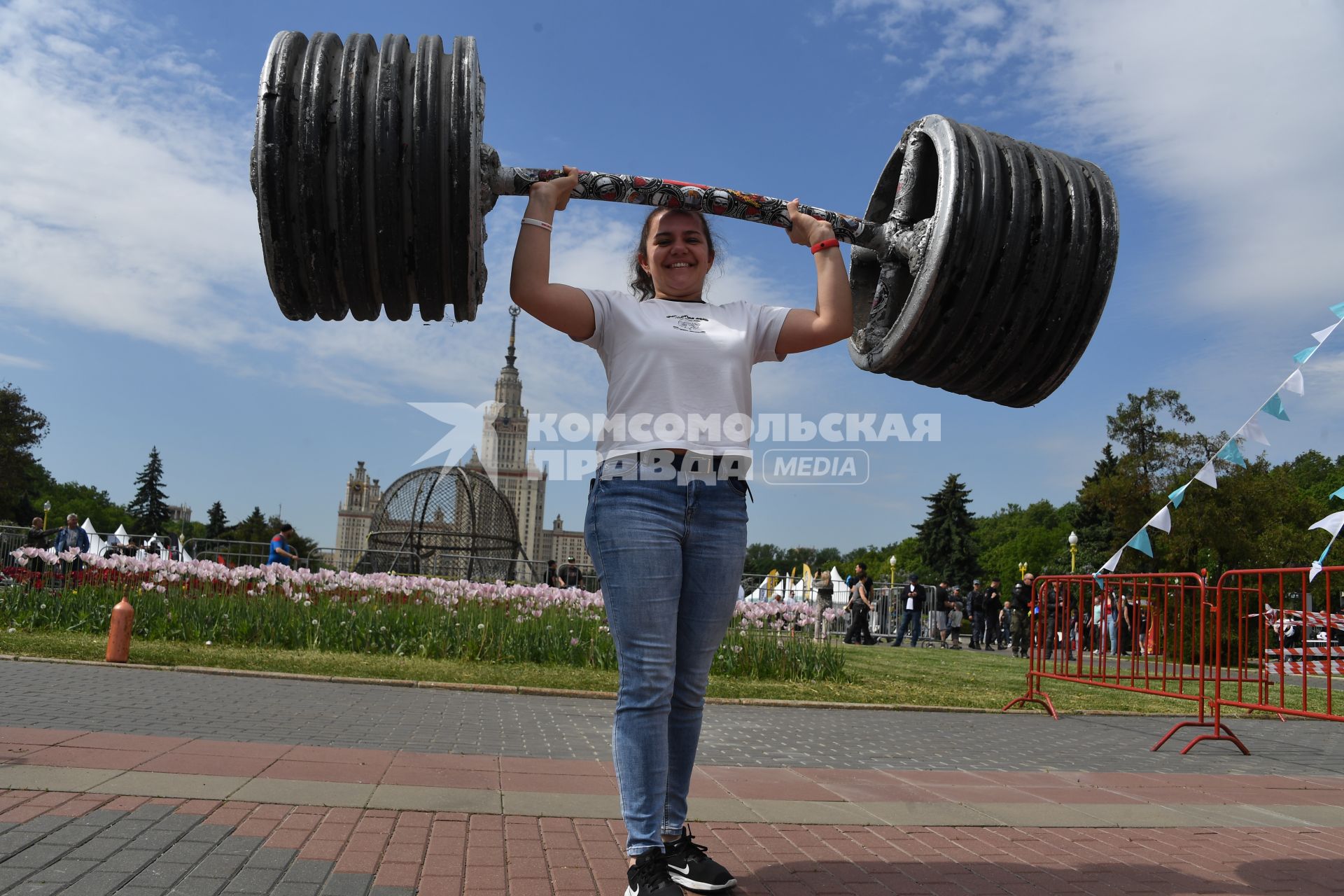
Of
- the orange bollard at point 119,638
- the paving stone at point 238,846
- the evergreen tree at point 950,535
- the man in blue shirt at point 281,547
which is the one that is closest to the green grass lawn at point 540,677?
the orange bollard at point 119,638

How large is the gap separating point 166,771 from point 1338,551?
5230cm

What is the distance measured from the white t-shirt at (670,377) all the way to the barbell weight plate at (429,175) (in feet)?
1.63

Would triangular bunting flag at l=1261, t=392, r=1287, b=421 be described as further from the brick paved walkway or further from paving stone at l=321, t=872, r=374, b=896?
paving stone at l=321, t=872, r=374, b=896

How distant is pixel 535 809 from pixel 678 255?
78.5 inches

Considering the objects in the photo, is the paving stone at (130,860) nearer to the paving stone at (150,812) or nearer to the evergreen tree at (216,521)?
the paving stone at (150,812)

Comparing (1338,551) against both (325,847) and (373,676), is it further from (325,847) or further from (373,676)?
(325,847)

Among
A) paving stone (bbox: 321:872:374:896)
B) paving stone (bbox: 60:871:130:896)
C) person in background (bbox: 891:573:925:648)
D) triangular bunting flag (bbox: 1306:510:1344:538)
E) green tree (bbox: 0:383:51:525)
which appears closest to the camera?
paving stone (bbox: 60:871:130:896)

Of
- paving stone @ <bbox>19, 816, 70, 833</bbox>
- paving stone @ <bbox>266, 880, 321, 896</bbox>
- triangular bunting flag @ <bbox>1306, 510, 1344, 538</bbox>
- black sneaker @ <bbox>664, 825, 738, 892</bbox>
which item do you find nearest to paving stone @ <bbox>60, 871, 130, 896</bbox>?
paving stone @ <bbox>266, 880, 321, 896</bbox>

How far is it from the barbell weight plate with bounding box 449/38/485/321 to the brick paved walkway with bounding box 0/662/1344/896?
5.65ft

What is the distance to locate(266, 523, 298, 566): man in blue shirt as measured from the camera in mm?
13133

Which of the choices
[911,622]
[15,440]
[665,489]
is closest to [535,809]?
[665,489]

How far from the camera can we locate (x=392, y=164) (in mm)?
2898

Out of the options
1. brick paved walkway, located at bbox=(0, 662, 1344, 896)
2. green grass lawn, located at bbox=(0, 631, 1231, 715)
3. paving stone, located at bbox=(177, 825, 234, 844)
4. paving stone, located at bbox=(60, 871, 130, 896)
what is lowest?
green grass lawn, located at bbox=(0, 631, 1231, 715)

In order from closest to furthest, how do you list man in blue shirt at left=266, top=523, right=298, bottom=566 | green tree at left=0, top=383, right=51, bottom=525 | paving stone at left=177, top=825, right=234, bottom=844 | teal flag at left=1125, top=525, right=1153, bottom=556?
paving stone at left=177, top=825, right=234, bottom=844 < teal flag at left=1125, top=525, right=1153, bottom=556 < man in blue shirt at left=266, top=523, right=298, bottom=566 < green tree at left=0, top=383, right=51, bottom=525
